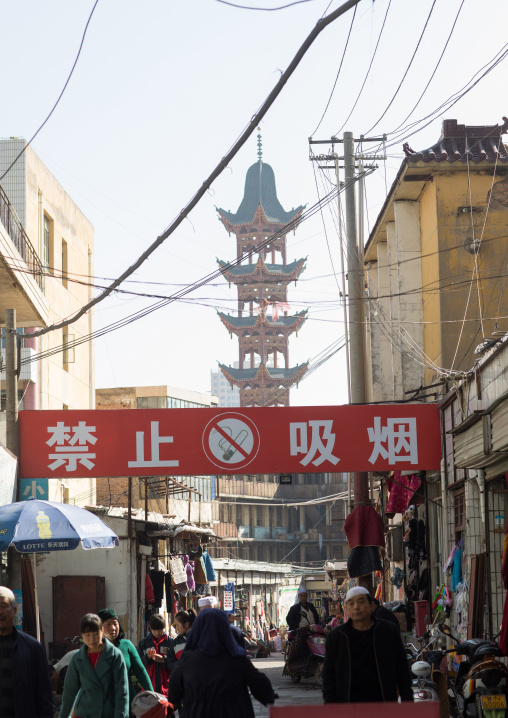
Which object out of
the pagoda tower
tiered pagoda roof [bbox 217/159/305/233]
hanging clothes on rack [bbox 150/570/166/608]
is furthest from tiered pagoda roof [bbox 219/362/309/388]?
hanging clothes on rack [bbox 150/570/166/608]

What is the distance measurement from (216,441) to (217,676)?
1049 cm

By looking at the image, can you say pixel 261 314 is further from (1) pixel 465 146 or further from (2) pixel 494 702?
(2) pixel 494 702

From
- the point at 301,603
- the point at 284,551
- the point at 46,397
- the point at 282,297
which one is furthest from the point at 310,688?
the point at 282,297

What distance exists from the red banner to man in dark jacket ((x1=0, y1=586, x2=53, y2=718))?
10361 millimetres

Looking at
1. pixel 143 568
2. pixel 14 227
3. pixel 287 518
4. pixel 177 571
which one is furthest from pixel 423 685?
pixel 287 518

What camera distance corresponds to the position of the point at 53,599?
66.7ft

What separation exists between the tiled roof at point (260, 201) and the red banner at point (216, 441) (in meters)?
70.6

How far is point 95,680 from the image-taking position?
6.71 meters

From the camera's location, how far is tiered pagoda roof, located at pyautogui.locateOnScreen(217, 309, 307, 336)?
8431 centimetres

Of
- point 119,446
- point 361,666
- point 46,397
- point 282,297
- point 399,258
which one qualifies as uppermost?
point 282,297

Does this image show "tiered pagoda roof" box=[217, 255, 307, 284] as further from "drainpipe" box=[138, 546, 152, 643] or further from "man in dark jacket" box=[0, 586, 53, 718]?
"man in dark jacket" box=[0, 586, 53, 718]

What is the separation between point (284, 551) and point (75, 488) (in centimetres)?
4169

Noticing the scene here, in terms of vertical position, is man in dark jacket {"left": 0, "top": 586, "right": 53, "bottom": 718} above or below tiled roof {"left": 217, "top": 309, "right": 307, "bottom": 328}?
below

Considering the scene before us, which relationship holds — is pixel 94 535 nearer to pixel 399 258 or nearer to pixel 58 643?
pixel 58 643
